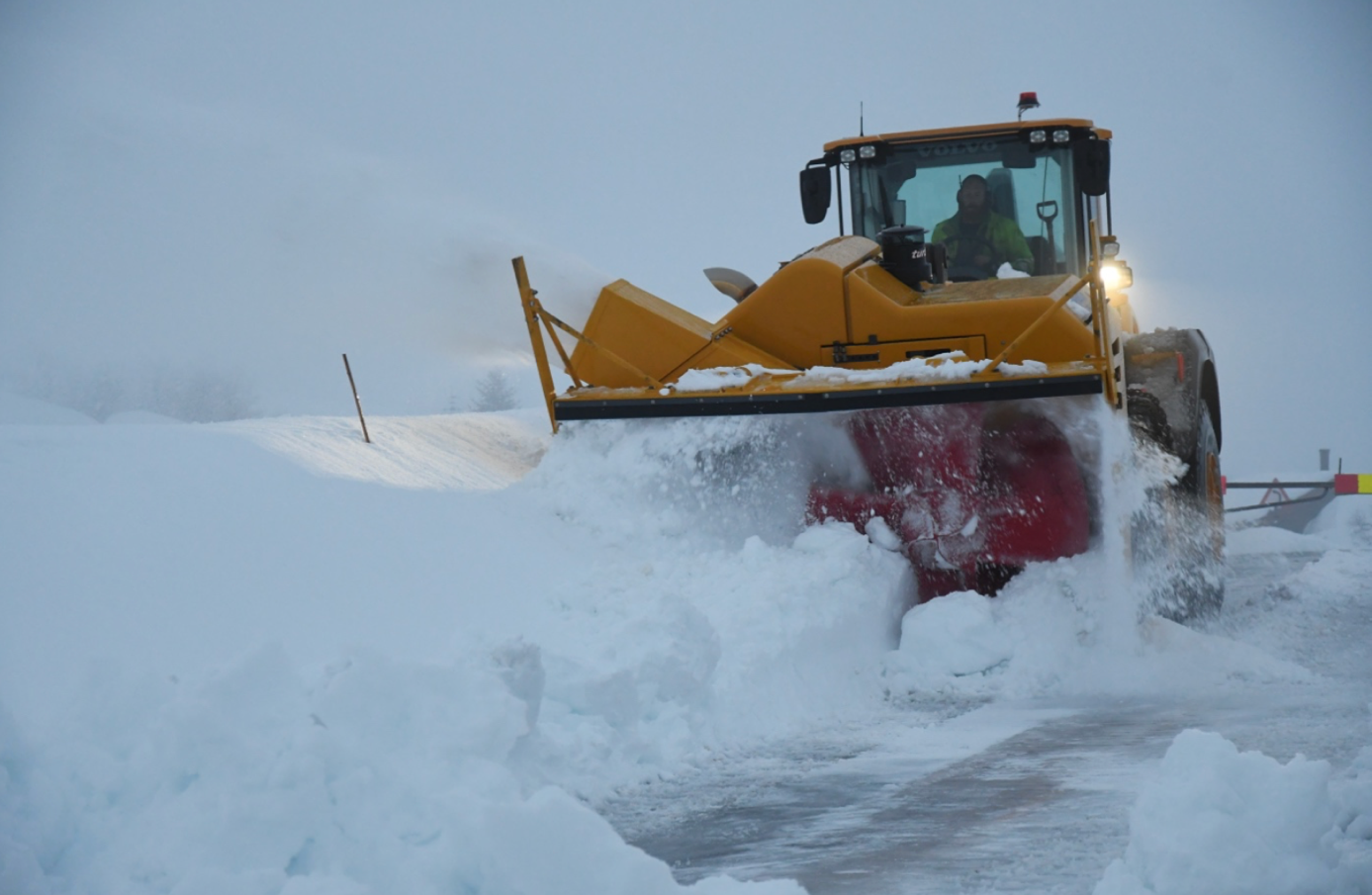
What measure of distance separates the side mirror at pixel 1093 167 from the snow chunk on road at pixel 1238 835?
459 centimetres

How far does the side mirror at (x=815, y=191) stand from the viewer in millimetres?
7164

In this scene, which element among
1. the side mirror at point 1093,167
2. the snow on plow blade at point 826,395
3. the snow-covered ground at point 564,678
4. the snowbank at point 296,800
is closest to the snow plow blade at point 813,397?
the snow on plow blade at point 826,395

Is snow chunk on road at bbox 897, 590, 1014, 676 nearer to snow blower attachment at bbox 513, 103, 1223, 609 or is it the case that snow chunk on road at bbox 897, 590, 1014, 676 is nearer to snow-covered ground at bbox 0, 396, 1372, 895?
snow-covered ground at bbox 0, 396, 1372, 895

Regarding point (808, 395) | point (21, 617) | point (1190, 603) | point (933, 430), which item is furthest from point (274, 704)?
point (1190, 603)

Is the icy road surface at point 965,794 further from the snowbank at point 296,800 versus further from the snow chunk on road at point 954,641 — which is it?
the snowbank at point 296,800

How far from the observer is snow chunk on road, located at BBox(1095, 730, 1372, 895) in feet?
7.43

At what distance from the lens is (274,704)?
2.89 meters

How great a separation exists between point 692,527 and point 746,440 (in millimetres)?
473

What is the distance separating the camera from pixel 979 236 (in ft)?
22.8

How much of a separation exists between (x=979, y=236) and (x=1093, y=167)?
0.67 metres

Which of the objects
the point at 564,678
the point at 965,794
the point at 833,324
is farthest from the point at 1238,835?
the point at 833,324

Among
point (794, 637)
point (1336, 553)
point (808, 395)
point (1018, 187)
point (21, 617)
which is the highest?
point (1018, 187)

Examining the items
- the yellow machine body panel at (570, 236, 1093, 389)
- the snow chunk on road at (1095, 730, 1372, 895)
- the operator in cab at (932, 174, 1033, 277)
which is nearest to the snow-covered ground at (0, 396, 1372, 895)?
the snow chunk on road at (1095, 730, 1372, 895)

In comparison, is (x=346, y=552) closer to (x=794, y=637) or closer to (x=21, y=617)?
(x=21, y=617)
